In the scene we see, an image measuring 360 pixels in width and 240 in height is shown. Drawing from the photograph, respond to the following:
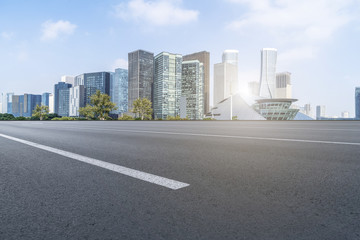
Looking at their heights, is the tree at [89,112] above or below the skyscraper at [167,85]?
below

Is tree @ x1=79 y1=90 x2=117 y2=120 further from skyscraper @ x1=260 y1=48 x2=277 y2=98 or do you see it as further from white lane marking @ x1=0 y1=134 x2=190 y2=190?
skyscraper @ x1=260 y1=48 x2=277 y2=98

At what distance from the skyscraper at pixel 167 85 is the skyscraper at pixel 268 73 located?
68.1 metres

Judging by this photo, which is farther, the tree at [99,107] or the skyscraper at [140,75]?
the skyscraper at [140,75]

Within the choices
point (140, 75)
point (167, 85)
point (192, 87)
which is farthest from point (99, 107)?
point (140, 75)

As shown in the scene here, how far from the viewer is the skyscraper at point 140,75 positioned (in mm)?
182750

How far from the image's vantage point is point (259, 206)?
1.46m

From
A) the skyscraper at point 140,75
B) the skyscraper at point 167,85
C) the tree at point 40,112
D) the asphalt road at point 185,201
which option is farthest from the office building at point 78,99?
the asphalt road at point 185,201

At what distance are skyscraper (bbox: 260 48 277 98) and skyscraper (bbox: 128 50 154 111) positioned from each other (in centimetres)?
9288

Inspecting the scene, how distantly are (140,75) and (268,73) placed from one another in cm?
10687

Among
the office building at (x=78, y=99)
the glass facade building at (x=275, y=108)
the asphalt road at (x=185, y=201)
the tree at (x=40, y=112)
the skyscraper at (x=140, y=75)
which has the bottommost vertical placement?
the asphalt road at (x=185, y=201)

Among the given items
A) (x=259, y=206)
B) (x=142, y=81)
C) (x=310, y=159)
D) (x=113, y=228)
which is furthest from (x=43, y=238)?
(x=142, y=81)

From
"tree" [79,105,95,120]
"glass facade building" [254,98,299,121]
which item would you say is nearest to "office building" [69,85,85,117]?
"tree" [79,105,95,120]

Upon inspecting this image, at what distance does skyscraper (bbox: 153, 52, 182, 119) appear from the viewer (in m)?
159

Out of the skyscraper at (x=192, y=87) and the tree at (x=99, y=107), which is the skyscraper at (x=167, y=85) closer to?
the skyscraper at (x=192, y=87)
